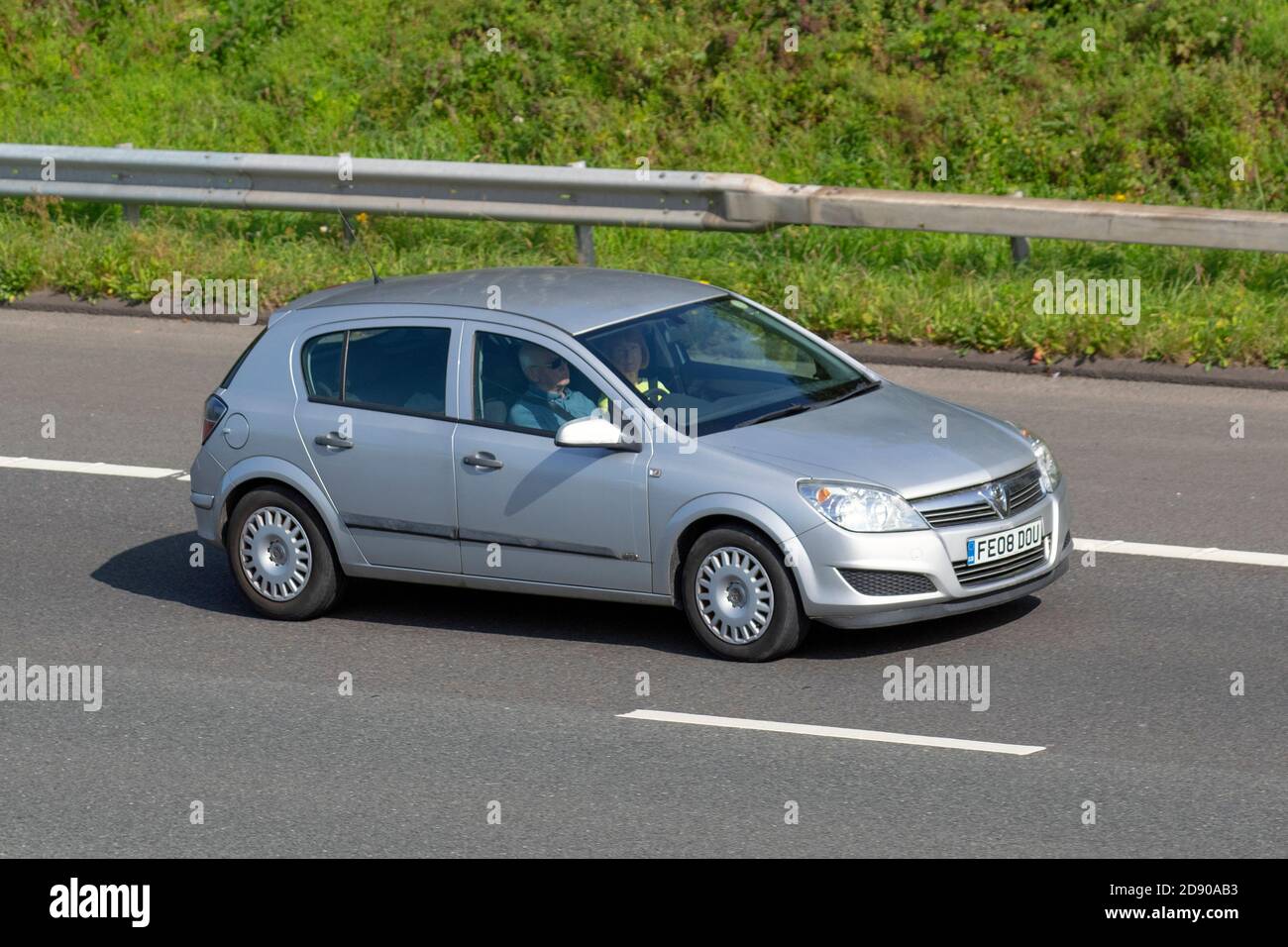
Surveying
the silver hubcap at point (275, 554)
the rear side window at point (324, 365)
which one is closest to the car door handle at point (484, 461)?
the rear side window at point (324, 365)

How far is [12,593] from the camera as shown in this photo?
1038cm

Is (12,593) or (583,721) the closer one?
(583,721)

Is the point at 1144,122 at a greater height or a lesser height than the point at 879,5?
lesser

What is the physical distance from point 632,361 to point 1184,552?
3071 millimetres

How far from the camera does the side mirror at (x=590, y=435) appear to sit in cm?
878

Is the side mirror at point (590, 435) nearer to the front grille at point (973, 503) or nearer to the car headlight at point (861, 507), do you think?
the car headlight at point (861, 507)

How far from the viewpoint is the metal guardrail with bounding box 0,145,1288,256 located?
1407 centimetres

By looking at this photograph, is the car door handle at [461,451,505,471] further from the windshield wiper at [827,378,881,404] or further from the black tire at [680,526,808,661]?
the windshield wiper at [827,378,881,404]

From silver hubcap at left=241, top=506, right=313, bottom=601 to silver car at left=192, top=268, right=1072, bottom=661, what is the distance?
0.01 meters

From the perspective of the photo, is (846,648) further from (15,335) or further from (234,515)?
(15,335)

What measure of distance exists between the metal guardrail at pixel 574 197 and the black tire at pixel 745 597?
6.37m

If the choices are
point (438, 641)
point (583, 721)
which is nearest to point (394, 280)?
point (438, 641)

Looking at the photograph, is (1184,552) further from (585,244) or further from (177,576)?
(585,244)

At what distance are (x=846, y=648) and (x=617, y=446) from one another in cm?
134
